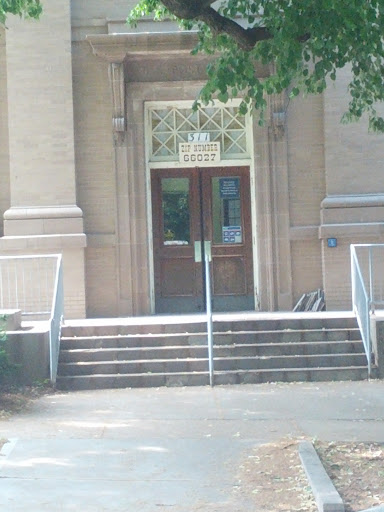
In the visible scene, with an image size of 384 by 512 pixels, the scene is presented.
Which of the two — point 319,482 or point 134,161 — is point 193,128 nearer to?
point 134,161

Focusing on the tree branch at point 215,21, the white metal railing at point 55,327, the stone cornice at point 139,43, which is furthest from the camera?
the stone cornice at point 139,43

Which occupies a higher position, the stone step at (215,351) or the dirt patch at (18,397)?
the stone step at (215,351)

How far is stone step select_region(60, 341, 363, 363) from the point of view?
12.1 meters

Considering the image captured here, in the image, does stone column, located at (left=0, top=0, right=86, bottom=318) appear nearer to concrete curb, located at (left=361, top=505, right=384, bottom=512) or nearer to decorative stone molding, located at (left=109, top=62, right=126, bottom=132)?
decorative stone molding, located at (left=109, top=62, right=126, bottom=132)

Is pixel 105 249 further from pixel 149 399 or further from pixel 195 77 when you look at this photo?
pixel 149 399

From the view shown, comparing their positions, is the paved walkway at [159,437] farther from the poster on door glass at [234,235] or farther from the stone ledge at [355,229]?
the poster on door glass at [234,235]

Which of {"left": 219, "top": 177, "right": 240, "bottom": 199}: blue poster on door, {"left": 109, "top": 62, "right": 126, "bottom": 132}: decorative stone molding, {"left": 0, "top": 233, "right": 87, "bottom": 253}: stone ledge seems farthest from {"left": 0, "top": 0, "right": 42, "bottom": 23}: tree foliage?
{"left": 219, "top": 177, "right": 240, "bottom": 199}: blue poster on door

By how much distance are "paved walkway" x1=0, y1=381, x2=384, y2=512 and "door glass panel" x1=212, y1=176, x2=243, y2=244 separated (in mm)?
4301

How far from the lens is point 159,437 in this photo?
8688 mm

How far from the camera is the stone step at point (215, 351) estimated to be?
12.1 m

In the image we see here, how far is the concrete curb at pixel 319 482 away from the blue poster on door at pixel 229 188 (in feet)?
25.7

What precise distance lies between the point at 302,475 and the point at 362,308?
17.5ft

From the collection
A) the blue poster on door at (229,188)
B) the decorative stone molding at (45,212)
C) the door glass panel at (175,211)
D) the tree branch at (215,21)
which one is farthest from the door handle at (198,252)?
the tree branch at (215,21)

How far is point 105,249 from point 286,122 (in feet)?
11.6
